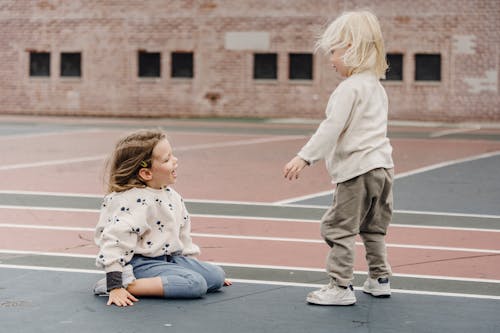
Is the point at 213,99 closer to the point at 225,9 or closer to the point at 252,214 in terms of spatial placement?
the point at 225,9

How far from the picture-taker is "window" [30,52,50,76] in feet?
111

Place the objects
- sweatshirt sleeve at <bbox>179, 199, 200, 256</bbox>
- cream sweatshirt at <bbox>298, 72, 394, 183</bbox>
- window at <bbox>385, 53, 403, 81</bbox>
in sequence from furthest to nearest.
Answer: window at <bbox>385, 53, 403, 81</bbox>
sweatshirt sleeve at <bbox>179, 199, 200, 256</bbox>
cream sweatshirt at <bbox>298, 72, 394, 183</bbox>

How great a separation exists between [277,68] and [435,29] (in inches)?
177

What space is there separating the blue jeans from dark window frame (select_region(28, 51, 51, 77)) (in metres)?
27.8

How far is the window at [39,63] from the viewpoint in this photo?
3388cm

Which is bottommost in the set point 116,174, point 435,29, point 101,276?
point 101,276

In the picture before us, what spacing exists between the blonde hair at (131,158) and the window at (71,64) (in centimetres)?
2724

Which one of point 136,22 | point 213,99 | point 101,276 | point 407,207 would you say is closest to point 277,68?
point 213,99

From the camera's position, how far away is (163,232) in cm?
676

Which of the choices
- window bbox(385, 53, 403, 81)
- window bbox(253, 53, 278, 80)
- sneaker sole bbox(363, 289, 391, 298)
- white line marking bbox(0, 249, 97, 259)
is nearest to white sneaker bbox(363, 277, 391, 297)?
sneaker sole bbox(363, 289, 391, 298)

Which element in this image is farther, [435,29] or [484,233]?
[435,29]

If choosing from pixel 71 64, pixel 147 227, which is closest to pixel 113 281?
pixel 147 227

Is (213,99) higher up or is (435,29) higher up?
(435,29)

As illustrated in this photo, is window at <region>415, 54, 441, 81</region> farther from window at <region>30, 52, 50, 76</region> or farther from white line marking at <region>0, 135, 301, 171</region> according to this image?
window at <region>30, 52, 50, 76</region>
